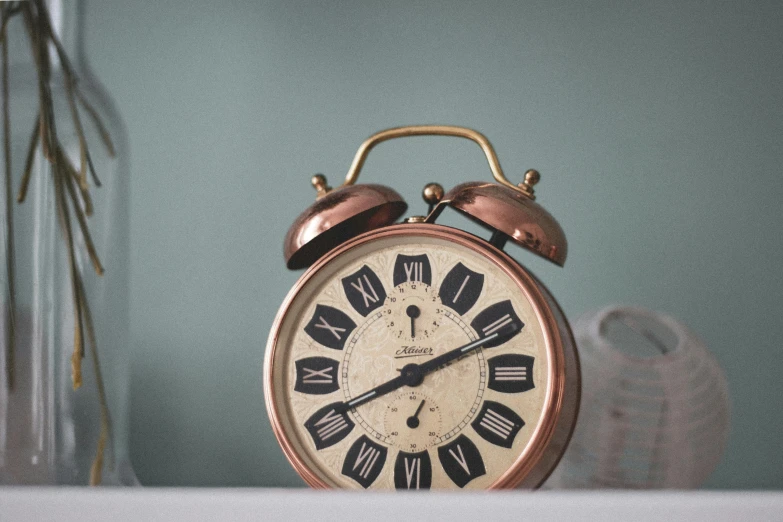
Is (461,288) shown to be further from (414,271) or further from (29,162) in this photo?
(29,162)

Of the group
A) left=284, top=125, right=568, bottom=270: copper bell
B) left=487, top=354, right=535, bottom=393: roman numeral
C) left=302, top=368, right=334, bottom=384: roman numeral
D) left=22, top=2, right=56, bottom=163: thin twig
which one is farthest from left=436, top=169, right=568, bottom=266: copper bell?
left=22, top=2, right=56, bottom=163: thin twig

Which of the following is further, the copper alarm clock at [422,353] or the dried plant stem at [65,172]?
the dried plant stem at [65,172]

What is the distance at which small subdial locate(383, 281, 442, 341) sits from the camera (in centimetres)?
A: 73

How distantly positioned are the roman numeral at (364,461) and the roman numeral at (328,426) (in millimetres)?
17

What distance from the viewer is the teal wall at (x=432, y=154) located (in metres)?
1.03

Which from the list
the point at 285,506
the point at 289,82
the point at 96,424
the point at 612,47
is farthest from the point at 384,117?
the point at 285,506

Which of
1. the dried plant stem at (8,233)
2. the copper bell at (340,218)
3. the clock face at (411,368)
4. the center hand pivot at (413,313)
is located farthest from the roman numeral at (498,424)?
the dried plant stem at (8,233)

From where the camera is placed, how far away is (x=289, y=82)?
109 cm

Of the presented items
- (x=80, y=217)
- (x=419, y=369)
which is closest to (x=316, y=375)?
(x=419, y=369)

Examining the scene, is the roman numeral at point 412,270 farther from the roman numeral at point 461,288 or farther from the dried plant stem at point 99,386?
the dried plant stem at point 99,386

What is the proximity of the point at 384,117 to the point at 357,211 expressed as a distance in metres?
0.36

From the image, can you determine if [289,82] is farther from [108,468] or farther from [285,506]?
[285,506]

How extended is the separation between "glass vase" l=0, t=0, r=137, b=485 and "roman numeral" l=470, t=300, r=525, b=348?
42 cm

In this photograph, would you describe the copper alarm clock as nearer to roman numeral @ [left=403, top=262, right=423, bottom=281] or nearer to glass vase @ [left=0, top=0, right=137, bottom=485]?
roman numeral @ [left=403, top=262, right=423, bottom=281]
